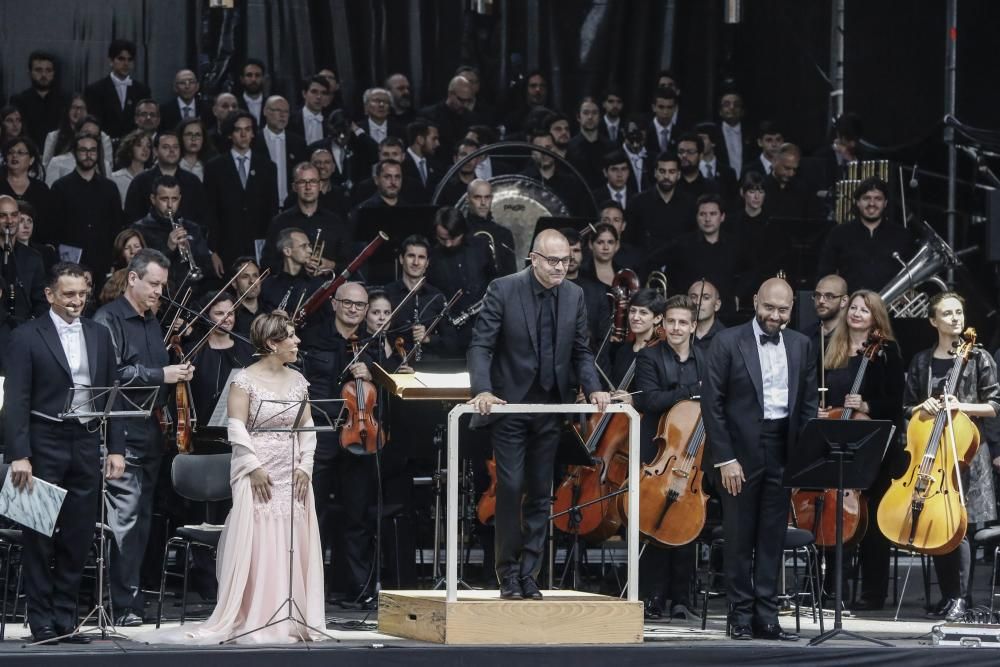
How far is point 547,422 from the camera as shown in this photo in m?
7.31

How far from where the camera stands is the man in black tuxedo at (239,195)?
37.4 feet

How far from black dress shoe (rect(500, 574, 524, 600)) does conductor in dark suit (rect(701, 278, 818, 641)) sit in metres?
0.98

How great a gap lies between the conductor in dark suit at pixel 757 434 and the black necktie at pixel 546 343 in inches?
30.4

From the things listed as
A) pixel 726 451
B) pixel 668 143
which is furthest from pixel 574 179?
pixel 726 451

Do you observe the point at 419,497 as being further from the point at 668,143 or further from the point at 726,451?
the point at 668,143

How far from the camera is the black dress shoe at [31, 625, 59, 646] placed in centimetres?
725

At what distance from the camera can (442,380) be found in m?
8.00

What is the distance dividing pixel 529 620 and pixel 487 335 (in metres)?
1.18

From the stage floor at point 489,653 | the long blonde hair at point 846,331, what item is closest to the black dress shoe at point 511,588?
the stage floor at point 489,653

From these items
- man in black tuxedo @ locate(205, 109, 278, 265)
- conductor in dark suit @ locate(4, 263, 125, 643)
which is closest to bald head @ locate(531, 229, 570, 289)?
conductor in dark suit @ locate(4, 263, 125, 643)

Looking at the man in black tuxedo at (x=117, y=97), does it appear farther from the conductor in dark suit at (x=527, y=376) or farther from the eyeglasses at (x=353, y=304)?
the conductor in dark suit at (x=527, y=376)

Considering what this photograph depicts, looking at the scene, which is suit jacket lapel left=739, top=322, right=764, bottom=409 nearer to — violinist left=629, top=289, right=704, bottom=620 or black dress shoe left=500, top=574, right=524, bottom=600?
violinist left=629, top=289, right=704, bottom=620

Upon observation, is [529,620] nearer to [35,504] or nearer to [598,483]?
[598,483]

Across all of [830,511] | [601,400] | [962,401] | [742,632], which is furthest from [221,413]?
[962,401]
